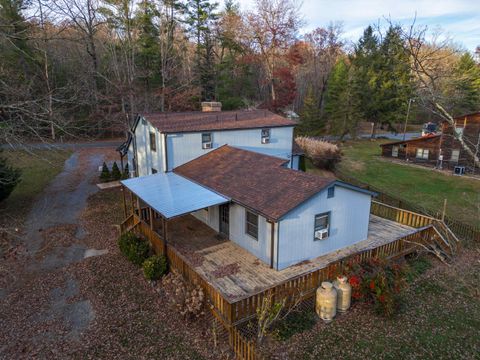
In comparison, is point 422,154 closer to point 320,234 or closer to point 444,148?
point 444,148

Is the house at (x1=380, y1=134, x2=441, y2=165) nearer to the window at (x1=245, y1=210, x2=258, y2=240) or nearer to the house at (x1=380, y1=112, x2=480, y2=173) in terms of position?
the house at (x1=380, y1=112, x2=480, y2=173)

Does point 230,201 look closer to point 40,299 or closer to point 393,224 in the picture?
point 40,299

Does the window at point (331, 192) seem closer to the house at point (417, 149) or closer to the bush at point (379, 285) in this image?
the bush at point (379, 285)

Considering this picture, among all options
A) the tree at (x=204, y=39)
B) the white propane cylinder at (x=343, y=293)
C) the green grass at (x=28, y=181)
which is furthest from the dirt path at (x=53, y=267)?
the tree at (x=204, y=39)

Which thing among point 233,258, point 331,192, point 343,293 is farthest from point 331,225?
point 233,258

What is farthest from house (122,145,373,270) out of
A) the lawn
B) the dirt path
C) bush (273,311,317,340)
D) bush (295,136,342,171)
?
bush (295,136,342,171)
